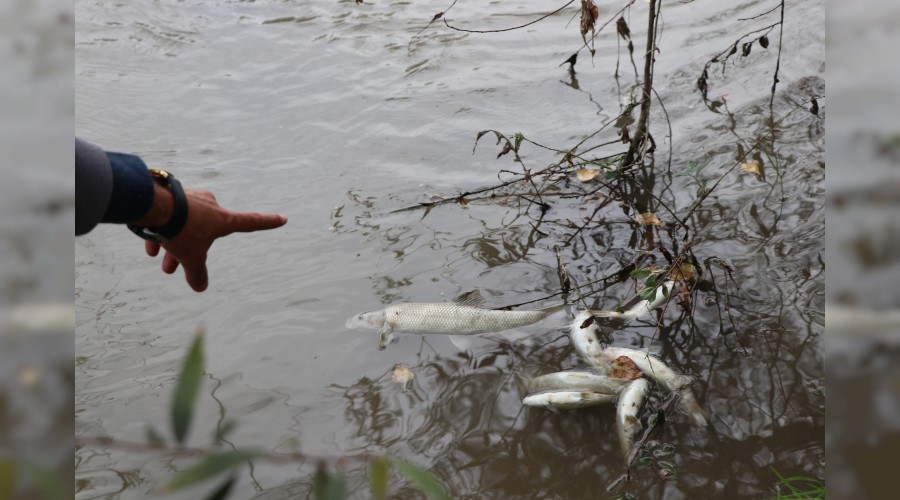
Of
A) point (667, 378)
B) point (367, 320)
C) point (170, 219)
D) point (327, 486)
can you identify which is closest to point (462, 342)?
point (367, 320)

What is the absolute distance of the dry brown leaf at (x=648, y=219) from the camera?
479 centimetres

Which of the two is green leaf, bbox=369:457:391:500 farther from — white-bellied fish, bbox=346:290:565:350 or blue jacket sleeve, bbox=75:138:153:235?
white-bellied fish, bbox=346:290:565:350

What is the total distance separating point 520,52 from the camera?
24.7 feet

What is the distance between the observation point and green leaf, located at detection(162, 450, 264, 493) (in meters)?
0.73

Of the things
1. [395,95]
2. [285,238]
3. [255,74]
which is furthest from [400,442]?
[255,74]

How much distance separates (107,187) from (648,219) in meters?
3.31

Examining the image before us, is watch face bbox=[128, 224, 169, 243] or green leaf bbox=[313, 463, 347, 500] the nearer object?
green leaf bbox=[313, 463, 347, 500]

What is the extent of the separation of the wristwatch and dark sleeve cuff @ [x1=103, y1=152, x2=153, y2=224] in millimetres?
141

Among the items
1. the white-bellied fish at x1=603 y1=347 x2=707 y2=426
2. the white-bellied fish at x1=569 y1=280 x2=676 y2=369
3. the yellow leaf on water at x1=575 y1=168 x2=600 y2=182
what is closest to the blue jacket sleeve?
the white-bellied fish at x1=569 y1=280 x2=676 y2=369

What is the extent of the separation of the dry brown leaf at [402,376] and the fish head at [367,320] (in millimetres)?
307

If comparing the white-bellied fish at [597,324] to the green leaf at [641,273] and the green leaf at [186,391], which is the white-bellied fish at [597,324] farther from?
the green leaf at [186,391]

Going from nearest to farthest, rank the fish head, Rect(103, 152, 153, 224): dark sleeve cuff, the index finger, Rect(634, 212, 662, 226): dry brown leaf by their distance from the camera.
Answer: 1. Rect(103, 152, 153, 224): dark sleeve cuff
2. the index finger
3. the fish head
4. Rect(634, 212, 662, 226): dry brown leaf

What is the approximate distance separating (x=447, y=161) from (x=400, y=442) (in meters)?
2.83

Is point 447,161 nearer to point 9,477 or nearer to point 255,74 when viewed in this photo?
point 255,74
